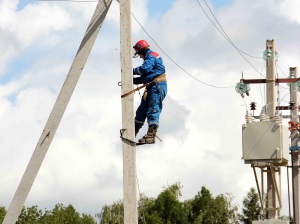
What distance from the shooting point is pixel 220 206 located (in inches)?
3302

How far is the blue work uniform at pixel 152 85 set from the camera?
1543 cm

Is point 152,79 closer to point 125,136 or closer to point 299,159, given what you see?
point 125,136

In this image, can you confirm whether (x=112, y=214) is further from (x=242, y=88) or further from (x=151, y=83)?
(x=151, y=83)

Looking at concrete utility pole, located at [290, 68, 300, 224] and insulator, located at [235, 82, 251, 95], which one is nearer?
insulator, located at [235, 82, 251, 95]

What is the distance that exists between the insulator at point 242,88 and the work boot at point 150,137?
11.8m

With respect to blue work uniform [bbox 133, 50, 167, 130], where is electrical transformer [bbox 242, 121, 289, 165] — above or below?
above

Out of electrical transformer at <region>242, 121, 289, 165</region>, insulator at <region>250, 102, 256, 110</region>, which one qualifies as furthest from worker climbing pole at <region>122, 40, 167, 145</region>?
insulator at <region>250, 102, 256, 110</region>

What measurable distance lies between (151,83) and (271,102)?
11.6m

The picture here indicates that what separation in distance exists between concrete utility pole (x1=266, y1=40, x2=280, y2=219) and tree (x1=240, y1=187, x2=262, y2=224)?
178 feet

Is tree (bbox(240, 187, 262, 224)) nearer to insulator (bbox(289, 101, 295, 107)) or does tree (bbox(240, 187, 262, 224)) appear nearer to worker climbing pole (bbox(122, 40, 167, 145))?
insulator (bbox(289, 101, 295, 107))

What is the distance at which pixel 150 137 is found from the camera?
15.4m

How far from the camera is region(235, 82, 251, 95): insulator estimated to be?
27016 mm

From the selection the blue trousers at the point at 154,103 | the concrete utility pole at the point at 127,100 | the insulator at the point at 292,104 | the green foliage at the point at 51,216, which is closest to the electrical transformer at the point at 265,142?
the insulator at the point at 292,104

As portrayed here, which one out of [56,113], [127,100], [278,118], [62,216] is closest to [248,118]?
[278,118]
